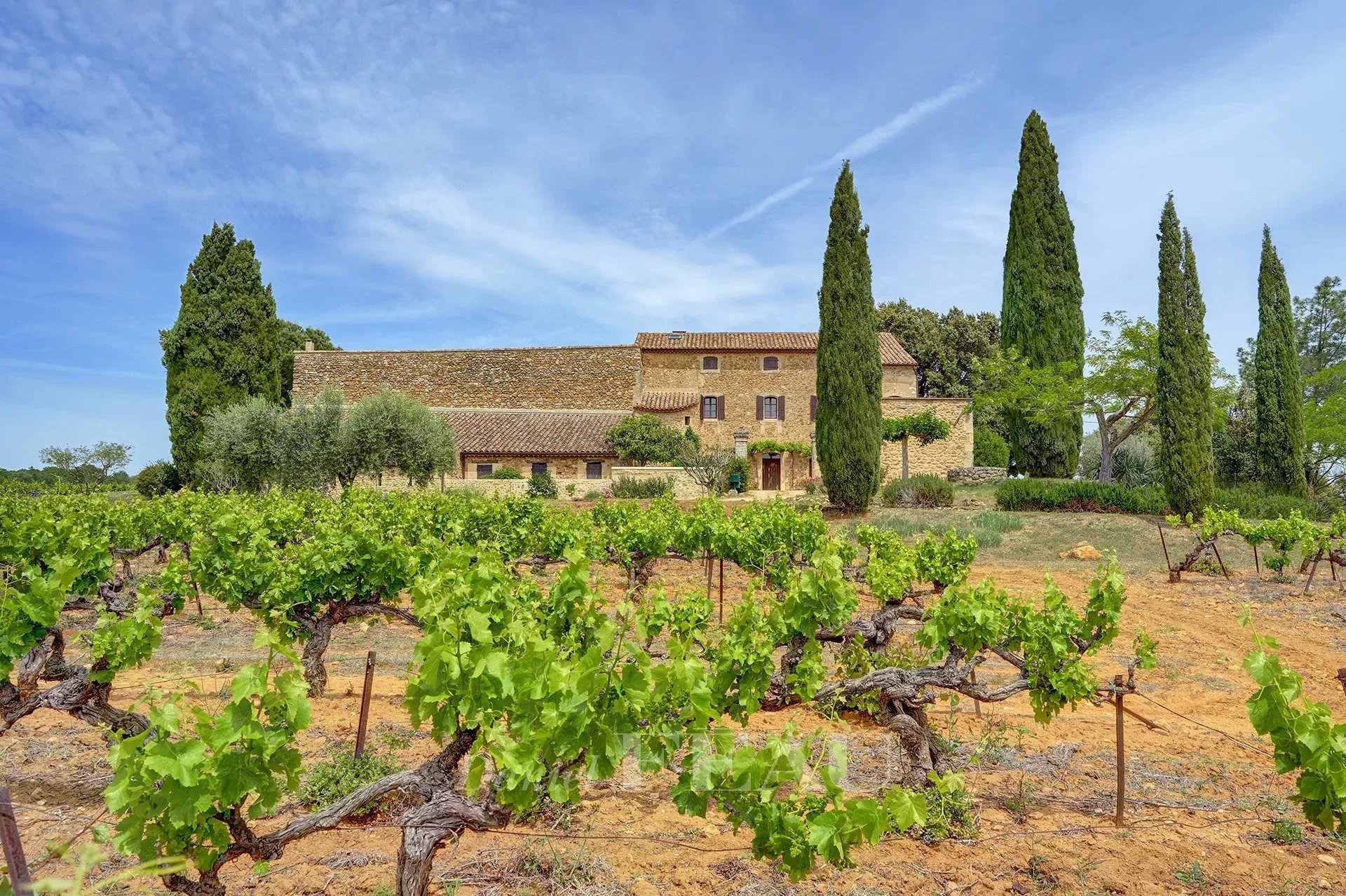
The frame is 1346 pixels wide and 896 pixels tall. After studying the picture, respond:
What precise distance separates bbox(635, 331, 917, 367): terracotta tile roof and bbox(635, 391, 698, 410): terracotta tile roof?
2.24 meters

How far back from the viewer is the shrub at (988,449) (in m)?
33.6

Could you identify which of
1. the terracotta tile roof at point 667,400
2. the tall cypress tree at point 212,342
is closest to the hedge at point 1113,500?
the terracotta tile roof at point 667,400

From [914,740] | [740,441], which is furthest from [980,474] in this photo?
[914,740]

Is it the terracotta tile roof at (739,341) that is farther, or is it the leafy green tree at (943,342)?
the leafy green tree at (943,342)

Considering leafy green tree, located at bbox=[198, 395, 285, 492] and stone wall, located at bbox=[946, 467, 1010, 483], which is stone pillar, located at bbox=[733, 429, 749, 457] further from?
leafy green tree, located at bbox=[198, 395, 285, 492]

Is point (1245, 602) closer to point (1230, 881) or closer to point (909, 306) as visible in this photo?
point (1230, 881)

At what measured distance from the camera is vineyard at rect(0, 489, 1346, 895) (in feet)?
9.47

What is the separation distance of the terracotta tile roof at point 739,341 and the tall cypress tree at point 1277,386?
13.3m

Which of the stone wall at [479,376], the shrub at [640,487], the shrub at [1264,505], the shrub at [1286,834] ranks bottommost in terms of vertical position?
the shrub at [1286,834]

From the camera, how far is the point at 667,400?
35406mm

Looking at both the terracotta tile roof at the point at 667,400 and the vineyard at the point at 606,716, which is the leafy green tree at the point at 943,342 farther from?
the vineyard at the point at 606,716

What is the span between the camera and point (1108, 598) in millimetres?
5082

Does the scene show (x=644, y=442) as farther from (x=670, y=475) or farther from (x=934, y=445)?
(x=934, y=445)

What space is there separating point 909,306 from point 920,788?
4082 centimetres
